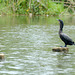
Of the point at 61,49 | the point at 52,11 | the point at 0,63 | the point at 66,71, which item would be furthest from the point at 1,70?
the point at 52,11

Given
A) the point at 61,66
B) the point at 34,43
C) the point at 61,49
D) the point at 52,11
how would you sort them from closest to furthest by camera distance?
the point at 61,66 → the point at 61,49 → the point at 34,43 → the point at 52,11

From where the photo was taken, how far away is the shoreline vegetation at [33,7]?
5334 centimetres

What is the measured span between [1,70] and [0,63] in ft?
3.76

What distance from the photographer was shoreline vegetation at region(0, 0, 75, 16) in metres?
53.3

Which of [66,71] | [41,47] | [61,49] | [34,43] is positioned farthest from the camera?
[34,43]

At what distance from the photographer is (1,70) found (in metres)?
10.6

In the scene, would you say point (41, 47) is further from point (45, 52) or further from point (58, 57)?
point (58, 57)

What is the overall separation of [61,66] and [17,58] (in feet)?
7.47

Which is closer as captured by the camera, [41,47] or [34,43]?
[41,47]

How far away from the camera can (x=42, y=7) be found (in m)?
54.1

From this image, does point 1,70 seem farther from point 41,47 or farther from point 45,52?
point 41,47

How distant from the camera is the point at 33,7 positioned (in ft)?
177

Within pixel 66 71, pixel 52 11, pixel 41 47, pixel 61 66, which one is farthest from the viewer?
pixel 52 11

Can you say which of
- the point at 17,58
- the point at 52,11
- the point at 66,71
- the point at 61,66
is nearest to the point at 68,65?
the point at 61,66
